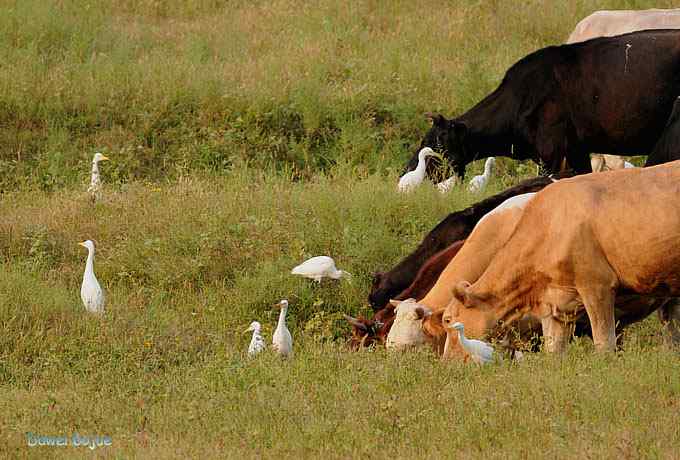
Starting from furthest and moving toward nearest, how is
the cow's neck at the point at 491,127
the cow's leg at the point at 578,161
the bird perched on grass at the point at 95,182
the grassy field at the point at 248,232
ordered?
the cow's neck at the point at 491,127 → the cow's leg at the point at 578,161 → the bird perched on grass at the point at 95,182 → the grassy field at the point at 248,232

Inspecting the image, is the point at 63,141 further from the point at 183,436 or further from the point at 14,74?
the point at 183,436

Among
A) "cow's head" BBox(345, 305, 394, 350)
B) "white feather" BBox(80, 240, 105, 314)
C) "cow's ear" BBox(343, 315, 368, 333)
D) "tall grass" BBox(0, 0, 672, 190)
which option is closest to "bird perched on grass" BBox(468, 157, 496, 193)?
"tall grass" BBox(0, 0, 672, 190)

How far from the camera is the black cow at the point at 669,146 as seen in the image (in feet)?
35.5

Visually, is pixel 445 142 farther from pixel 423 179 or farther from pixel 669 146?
pixel 669 146

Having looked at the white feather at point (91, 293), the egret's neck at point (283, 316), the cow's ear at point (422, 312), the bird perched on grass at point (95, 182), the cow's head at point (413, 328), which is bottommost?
the bird perched on grass at point (95, 182)

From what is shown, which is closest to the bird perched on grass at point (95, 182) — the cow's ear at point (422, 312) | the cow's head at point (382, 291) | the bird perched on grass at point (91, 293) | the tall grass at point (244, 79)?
the tall grass at point (244, 79)

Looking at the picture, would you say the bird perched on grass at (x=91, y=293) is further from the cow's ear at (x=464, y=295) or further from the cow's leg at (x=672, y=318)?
the cow's leg at (x=672, y=318)

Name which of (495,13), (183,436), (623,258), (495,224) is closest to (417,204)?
(495,224)

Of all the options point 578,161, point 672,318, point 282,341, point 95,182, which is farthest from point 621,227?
point 95,182

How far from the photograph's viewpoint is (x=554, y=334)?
9.45 meters

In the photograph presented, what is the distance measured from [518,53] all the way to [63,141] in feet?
18.4

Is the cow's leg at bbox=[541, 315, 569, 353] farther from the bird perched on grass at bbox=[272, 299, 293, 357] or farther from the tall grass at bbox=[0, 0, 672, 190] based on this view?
the tall grass at bbox=[0, 0, 672, 190]

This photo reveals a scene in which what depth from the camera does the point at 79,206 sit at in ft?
41.2

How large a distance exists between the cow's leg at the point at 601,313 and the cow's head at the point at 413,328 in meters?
1.21
